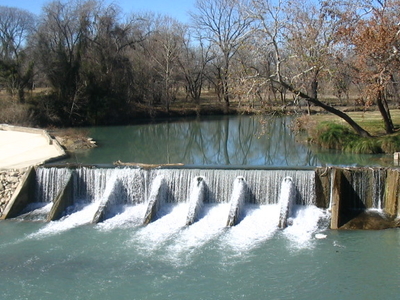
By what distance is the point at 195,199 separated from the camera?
501 inches

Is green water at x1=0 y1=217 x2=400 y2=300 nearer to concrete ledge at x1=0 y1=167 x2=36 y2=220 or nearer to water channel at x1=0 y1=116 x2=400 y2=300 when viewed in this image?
water channel at x1=0 y1=116 x2=400 y2=300

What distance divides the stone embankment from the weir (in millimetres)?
381

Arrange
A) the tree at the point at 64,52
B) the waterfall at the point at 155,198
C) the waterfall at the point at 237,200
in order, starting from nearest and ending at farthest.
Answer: the waterfall at the point at 237,200 < the waterfall at the point at 155,198 < the tree at the point at 64,52

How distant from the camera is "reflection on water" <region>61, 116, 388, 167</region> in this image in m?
18.3

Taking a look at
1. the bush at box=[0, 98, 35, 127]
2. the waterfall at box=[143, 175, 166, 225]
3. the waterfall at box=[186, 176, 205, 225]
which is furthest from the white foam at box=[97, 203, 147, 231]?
the bush at box=[0, 98, 35, 127]

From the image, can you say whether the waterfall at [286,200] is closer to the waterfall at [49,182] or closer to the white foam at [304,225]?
the white foam at [304,225]

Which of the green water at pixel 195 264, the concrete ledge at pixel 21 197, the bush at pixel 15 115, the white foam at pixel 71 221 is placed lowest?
the green water at pixel 195 264

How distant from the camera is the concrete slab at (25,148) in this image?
15.5 metres

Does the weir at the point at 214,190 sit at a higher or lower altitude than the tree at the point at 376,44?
lower

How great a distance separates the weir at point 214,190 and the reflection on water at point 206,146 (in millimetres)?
1661

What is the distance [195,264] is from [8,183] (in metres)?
7.08

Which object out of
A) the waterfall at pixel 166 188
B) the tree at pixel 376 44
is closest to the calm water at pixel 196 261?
the waterfall at pixel 166 188

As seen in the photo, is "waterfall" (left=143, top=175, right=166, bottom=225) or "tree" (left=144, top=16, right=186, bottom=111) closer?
"waterfall" (left=143, top=175, right=166, bottom=225)

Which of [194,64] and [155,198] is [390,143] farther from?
Answer: [194,64]
